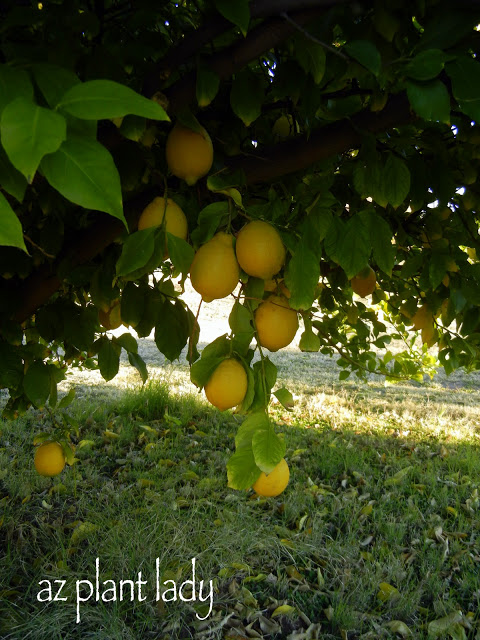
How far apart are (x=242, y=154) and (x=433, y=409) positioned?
446cm

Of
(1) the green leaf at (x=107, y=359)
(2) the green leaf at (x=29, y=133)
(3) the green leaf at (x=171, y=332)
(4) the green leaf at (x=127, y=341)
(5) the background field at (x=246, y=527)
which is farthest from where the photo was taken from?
(5) the background field at (x=246, y=527)

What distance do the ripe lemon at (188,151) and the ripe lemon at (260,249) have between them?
16 centimetres

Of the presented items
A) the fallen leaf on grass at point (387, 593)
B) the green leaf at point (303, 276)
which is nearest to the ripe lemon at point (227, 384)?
the green leaf at point (303, 276)

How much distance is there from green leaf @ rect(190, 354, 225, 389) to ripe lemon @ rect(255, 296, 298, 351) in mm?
98

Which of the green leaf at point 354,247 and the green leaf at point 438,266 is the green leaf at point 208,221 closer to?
the green leaf at point 354,247

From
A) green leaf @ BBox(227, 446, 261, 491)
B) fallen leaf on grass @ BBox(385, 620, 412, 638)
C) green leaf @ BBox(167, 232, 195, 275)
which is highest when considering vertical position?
green leaf @ BBox(167, 232, 195, 275)

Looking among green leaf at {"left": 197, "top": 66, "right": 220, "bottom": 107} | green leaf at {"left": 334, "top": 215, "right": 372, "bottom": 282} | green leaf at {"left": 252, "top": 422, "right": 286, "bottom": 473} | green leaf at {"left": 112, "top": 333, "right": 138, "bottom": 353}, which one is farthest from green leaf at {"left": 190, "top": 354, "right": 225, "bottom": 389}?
green leaf at {"left": 112, "top": 333, "right": 138, "bottom": 353}

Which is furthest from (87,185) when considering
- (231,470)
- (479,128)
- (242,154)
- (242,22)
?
(479,128)

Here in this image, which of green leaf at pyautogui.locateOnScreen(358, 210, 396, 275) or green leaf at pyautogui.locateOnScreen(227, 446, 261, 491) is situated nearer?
green leaf at pyautogui.locateOnScreen(227, 446, 261, 491)

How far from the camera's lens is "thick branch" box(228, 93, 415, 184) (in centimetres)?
79

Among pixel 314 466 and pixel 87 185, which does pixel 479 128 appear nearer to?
pixel 87 185

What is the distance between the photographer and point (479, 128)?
3.06ft

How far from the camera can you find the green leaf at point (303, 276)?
624 millimetres

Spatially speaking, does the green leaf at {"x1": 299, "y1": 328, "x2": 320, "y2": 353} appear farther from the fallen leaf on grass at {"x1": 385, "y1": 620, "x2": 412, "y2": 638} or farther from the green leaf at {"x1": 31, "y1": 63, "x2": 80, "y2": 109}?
the fallen leaf on grass at {"x1": 385, "y1": 620, "x2": 412, "y2": 638}
